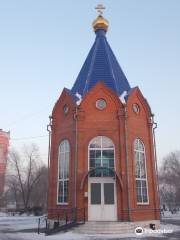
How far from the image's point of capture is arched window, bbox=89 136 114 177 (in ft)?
54.6

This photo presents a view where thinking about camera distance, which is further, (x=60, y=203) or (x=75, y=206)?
(x=60, y=203)

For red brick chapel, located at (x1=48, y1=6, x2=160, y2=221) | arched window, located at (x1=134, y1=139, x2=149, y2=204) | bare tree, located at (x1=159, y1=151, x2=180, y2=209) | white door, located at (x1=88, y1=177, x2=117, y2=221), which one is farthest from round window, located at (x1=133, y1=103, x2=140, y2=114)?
bare tree, located at (x1=159, y1=151, x2=180, y2=209)

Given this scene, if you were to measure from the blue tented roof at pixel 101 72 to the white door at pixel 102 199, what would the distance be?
18.8 feet

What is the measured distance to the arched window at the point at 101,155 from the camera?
16.6 meters

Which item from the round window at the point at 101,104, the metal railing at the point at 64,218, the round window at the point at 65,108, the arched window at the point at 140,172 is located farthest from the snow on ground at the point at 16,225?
the round window at the point at 101,104

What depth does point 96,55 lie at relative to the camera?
21.1 m

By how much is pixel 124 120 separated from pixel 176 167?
117 ft

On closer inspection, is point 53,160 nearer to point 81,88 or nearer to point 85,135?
point 85,135

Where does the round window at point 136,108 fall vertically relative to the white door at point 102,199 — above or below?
above

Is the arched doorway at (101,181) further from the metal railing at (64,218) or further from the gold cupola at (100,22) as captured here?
the gold cupola at (100,22)

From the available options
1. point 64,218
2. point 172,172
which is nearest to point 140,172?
point 64,218

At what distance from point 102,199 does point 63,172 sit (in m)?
3.09

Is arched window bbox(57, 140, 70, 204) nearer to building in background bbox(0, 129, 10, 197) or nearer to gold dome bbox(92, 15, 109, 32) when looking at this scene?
gold dome bbox(92, 15, 109, 32)

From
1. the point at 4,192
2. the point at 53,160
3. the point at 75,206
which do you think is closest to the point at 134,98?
the point at 53,160
